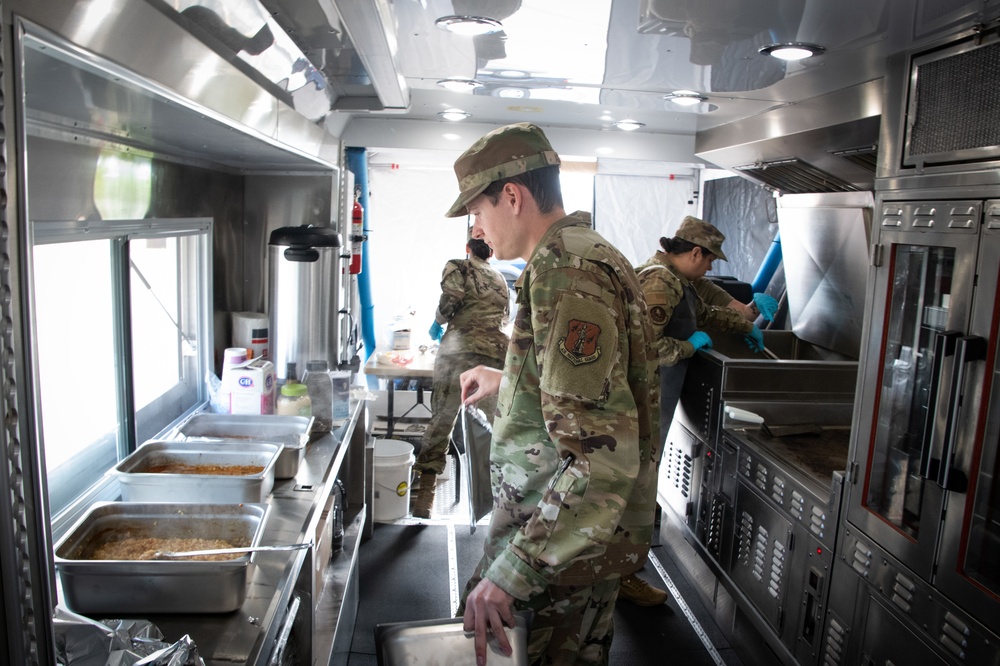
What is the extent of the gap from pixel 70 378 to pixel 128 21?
4.01ft

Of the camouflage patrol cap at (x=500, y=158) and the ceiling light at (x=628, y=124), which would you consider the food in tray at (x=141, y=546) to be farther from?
the ceiling light at (x=628, y=124)

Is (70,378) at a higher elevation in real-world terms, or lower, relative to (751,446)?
higher

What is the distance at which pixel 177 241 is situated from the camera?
268cm

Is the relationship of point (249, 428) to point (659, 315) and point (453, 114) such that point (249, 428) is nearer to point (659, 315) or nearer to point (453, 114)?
point (659, 315)

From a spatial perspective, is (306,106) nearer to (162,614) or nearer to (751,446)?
(162,614)

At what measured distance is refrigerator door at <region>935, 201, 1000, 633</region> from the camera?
5.14 ft

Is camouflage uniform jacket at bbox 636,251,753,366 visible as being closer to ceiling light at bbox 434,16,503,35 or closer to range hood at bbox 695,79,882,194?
range hood at bbox 695,79,882,194

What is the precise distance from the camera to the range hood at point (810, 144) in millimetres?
2414

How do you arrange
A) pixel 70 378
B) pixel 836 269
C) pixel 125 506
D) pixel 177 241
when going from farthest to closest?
pixel 836 269
pixel 177 241
pixel 70 378
pixel 125 506

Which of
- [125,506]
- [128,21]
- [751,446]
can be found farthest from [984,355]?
[125,506]

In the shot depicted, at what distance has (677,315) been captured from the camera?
339 cm

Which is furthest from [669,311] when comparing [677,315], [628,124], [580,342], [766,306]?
[580,342]

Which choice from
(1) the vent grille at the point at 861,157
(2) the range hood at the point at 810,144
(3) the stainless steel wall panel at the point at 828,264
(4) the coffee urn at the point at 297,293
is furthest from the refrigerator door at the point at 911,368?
(4) the coffee urn at the point at 297,293

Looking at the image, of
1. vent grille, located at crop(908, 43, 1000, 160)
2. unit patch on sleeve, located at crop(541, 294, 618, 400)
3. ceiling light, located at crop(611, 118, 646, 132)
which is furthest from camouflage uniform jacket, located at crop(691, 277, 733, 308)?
unit patch on sleeve, located at crop(541, 294, 618, 400)
